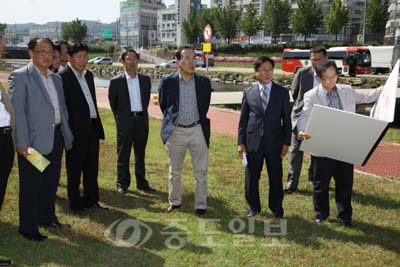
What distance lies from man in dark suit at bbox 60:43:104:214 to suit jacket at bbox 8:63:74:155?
25.1 inches

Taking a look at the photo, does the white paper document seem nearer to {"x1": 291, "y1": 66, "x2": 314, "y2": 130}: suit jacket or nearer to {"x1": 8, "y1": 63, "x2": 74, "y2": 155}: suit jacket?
{"x1": 291, "y1": 66, "x2": 314, "y2": 130}: suit jacket

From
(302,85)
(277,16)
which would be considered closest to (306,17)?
(277,16)

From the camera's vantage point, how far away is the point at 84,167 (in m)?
4.86

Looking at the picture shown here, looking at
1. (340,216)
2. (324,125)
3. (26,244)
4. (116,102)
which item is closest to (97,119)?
(116,102)

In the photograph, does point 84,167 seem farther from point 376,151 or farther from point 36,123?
point 376,151

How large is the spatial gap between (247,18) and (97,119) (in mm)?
54595

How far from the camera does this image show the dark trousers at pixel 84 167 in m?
4.64

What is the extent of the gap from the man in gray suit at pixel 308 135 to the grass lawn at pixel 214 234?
19 cm

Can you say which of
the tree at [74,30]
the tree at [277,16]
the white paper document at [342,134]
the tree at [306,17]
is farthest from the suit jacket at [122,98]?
the tree at [74,30]

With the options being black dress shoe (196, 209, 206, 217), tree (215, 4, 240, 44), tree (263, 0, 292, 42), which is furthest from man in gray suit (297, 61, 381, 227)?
tree (215, 4, 240, 44)

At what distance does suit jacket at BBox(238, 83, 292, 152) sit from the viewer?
4504 mm

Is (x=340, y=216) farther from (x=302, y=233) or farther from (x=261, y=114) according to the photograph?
(x=261, y=114)

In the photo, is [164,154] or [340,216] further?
[164,154]

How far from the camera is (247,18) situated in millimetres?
56875
